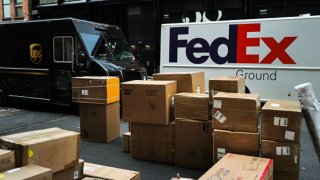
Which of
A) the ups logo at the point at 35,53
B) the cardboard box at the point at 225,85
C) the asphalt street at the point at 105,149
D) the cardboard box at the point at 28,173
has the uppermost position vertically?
the ups logo at the point at 35,53

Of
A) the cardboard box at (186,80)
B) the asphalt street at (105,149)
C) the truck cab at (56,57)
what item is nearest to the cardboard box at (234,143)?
the asphalt street at (105,149)

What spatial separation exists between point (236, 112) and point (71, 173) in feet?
6.81

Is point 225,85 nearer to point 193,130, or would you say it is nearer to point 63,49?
point 193,130

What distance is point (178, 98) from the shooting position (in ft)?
16.1

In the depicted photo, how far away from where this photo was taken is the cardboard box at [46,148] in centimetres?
285

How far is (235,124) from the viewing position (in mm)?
4191

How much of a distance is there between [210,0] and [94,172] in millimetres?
10376

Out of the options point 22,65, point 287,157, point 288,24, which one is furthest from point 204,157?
point 22,65

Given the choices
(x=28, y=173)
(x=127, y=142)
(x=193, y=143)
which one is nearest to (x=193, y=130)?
(x=193, y=143)

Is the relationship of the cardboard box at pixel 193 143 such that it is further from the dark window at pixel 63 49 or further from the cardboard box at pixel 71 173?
the dark window at pixel 63 49

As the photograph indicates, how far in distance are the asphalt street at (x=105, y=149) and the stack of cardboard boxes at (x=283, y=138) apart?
907 mm

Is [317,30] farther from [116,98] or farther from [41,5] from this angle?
[41,5]

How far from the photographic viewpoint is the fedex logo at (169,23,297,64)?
737 cm

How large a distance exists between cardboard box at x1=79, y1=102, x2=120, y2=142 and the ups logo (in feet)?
11.9
